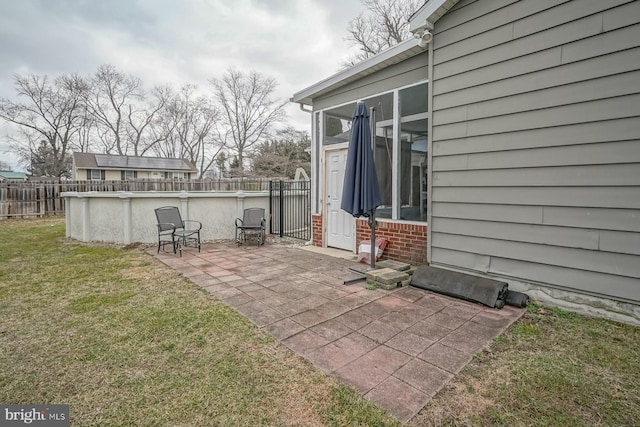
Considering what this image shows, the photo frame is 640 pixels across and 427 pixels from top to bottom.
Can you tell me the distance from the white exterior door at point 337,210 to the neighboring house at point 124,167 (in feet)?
80.1

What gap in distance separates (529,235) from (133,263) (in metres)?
5.61

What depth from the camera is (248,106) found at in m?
25.7

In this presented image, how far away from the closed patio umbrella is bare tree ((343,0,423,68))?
45.6 ft

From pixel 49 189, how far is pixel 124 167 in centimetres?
1440

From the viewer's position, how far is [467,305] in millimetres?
3193

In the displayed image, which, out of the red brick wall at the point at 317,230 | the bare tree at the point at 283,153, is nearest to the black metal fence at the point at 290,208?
the red brick wall at the point at 317,230

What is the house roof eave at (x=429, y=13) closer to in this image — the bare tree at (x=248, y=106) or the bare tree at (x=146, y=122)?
the bare tree at (x=248, y=106)

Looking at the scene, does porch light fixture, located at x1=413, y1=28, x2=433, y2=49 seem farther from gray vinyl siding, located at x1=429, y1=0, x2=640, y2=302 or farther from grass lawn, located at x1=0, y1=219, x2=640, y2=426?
grass lawn, located at x1=0, y1=219, x2=640, y2=426

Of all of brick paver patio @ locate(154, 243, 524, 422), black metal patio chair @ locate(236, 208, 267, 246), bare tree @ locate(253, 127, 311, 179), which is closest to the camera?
brick paver patio @ locate(154, 243, 524, 422)

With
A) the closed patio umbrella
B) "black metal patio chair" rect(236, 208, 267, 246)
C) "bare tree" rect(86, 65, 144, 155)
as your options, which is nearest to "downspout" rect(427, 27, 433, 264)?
the closed patio umbrella

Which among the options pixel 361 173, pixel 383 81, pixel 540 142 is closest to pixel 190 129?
pixel 383 81

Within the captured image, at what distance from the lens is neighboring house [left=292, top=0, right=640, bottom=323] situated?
2.64 m

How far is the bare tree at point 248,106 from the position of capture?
2548 centimetres

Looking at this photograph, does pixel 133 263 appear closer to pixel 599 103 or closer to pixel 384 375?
pixel 384 375
